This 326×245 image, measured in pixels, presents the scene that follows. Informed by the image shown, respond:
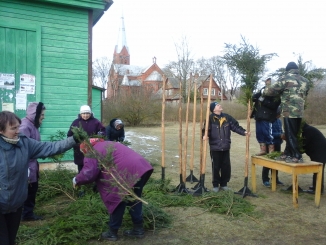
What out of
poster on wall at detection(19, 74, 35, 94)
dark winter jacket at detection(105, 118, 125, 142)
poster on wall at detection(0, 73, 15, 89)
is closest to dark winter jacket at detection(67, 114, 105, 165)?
dark winter jacket at detection(105, 118, 125, 142)

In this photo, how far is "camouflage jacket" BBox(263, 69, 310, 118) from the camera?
18.4 ft

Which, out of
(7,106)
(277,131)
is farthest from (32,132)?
(277,131)

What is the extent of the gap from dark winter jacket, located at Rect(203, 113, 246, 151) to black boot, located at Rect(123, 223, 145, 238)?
8.34ft

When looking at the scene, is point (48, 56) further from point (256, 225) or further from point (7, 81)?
point (256, 225)

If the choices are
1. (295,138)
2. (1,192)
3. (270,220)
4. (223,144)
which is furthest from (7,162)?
(295,138)

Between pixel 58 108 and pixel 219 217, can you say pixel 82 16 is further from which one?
pixel 219 217

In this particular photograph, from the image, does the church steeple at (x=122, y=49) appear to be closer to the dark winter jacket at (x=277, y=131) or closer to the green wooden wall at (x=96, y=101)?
the green wooden wall at (x=96, y=101)

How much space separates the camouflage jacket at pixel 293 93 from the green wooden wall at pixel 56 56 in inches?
180

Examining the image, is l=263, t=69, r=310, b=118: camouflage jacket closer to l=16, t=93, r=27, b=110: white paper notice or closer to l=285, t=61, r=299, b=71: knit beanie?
l=285, t=61, r=299, b=71: knit beanie

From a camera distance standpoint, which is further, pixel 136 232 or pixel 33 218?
pixel 33 218

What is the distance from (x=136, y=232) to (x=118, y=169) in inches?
42.0

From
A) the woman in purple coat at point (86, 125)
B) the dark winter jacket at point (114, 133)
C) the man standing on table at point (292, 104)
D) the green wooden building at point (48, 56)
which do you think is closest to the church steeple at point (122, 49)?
the green wooden building at point (48, 56)

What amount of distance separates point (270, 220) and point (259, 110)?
260 cm

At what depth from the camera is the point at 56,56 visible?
7559mm
